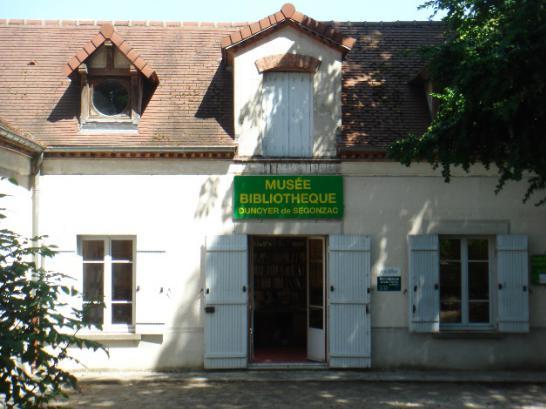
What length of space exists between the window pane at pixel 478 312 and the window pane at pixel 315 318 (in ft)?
8.39

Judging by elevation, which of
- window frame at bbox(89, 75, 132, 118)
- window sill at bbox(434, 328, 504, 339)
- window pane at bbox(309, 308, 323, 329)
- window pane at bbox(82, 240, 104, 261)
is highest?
window frame at bbox(89, 75, 132, 118)

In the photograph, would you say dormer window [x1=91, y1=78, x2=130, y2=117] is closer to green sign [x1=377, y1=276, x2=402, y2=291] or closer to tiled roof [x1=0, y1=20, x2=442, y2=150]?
tiled roof [x1=0, y1=20, x2=442, y2=150]

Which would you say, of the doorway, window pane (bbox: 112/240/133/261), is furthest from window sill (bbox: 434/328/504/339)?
window pane (bbox: 112/240/133/261)

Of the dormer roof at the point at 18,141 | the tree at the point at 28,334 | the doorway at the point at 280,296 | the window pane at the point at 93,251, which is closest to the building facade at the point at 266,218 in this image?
the window pane at the point at 93,251

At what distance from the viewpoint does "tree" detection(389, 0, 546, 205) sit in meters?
9.01

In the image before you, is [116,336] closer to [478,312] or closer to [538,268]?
[478,312]

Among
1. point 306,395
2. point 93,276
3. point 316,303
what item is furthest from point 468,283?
point 93,276

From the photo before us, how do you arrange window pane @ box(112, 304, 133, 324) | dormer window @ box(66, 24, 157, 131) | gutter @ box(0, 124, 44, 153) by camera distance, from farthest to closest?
dormer window @ box(66, 24, 157, 131)
window pane @ box(112, 304, 133, 324)
gutter @ box(0, 124, 44, 153)

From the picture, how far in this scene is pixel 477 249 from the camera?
42.4 feet

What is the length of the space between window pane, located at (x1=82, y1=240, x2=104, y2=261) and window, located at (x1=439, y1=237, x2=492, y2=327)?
5.81 metres

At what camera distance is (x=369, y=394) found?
10.9 m

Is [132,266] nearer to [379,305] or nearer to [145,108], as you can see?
[145,108]

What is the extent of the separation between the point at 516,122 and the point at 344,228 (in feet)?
12.4

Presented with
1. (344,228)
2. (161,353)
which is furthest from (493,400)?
(161,353)
